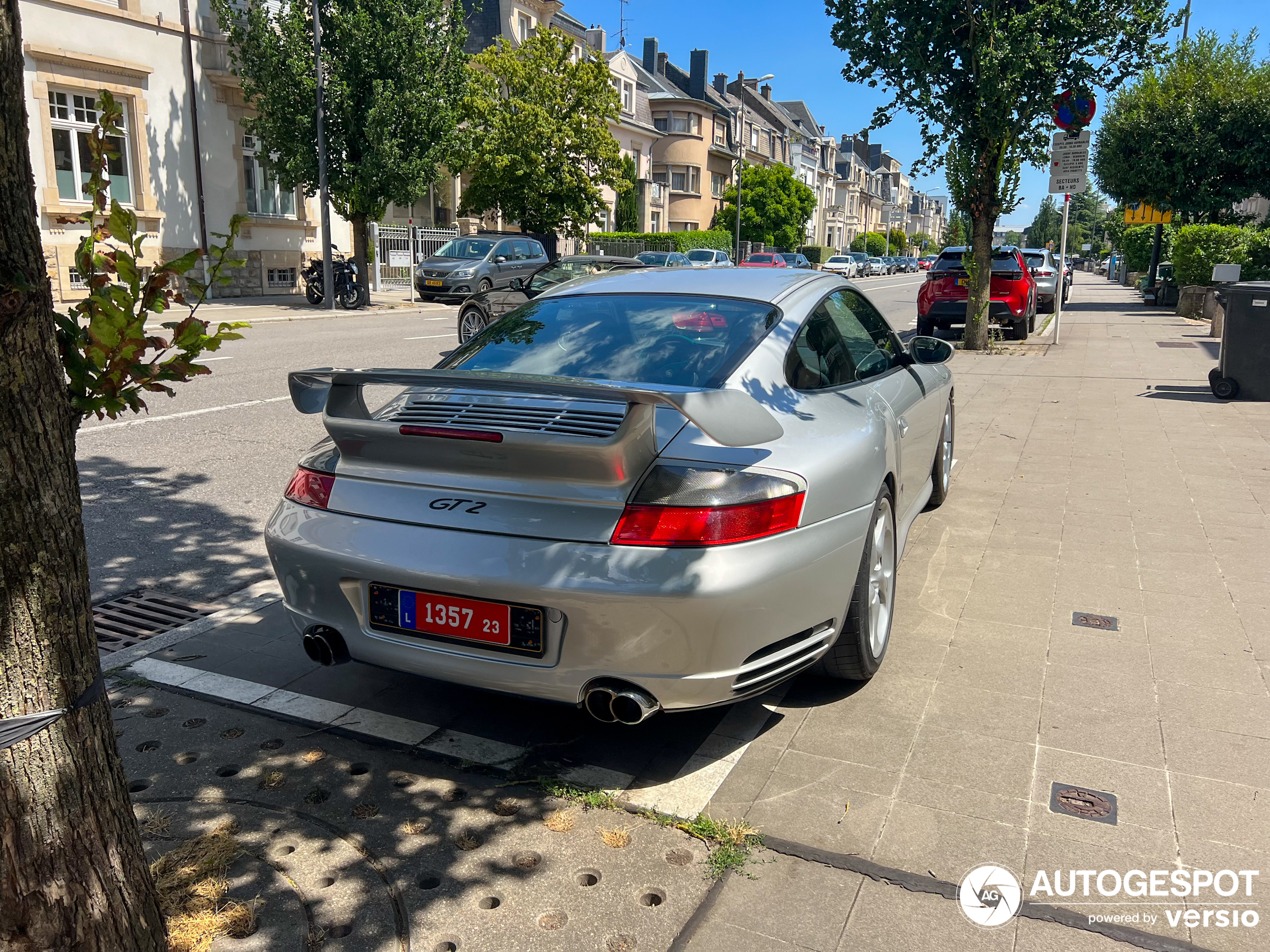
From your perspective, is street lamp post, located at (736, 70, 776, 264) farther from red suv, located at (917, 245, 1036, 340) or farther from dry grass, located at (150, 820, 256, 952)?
dry grass, located at (150, 820, 256, 952)

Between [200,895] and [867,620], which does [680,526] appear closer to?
[867,620]

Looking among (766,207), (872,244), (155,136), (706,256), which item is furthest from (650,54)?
(155,136)

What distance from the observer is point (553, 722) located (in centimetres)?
363

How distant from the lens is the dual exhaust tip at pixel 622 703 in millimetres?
2965

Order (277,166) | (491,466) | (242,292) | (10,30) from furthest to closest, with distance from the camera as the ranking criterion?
(242,292) < (277,166) < (491,466) < (10,30)

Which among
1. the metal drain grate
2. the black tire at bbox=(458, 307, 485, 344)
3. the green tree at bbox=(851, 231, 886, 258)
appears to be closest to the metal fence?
the black tire at bbox=(458, 307, 485, 344)

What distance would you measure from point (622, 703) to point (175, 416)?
7.39 m

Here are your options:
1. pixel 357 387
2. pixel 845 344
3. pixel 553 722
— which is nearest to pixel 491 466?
pixel 357 387

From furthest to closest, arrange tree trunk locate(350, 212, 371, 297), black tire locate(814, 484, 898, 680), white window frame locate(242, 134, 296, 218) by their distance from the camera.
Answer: white window frame locate(242, 134, 296, 218)
tree trunk locate(350, 212, 371, 297)
black tire locate(814, 484, 898, 680)

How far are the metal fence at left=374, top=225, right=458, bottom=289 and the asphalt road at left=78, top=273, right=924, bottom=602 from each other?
18.4 metres

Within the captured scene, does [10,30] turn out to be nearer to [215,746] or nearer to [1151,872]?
[215,746]

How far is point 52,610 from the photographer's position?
1.89 m

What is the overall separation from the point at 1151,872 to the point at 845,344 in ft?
7.89

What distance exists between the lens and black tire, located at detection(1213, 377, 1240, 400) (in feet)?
36.8
